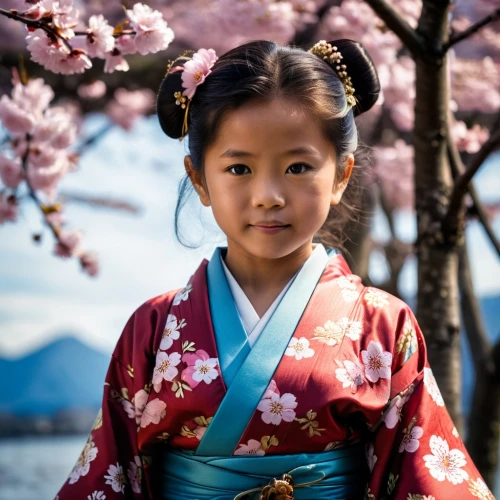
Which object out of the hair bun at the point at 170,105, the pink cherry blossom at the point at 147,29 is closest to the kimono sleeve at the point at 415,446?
the hair bun at the point at 170,105

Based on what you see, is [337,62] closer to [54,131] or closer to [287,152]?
[287,152]

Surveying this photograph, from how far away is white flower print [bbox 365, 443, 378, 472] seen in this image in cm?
193

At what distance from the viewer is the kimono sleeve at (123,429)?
1.96 metres

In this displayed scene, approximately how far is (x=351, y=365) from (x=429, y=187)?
0.99m

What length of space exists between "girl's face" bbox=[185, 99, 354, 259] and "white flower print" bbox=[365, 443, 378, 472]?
1.82 ft

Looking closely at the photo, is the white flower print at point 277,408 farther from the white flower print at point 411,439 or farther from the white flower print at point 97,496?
the white flower print at point 97,496

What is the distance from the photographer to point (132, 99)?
21.3 ft

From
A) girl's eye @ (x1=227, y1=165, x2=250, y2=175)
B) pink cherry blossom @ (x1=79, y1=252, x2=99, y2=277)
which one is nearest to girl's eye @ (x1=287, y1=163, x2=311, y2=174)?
girl's eye @ (x1=227, y1=165, x2=250, y2=175)

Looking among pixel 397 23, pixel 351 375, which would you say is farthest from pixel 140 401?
pixel 397 23

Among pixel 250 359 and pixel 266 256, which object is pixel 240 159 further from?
pixel 250 359

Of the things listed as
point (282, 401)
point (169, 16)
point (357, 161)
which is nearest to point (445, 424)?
point (282, 401)

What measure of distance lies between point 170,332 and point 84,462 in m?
0.42

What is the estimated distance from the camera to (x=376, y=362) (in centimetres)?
192

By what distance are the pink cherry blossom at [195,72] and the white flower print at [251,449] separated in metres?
0.92
